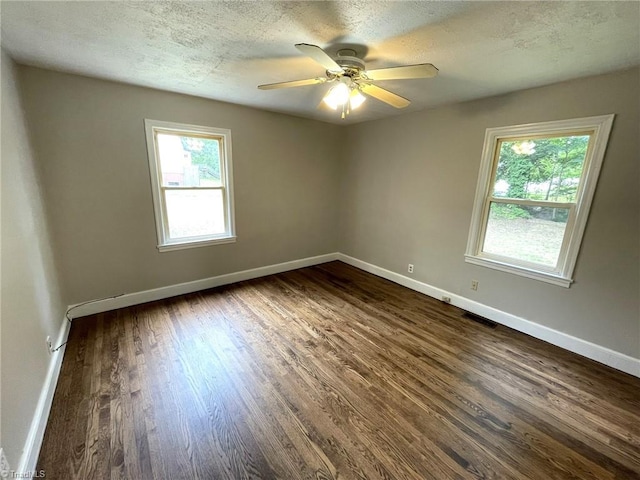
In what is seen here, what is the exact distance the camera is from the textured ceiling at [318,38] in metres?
1.41

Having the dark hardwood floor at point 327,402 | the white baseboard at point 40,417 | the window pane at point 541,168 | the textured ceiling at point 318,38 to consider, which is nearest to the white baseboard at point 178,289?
the dark hardwood floor at point 327,402

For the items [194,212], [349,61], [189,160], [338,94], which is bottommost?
[194,212]

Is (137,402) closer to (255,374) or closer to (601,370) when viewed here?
(255,374)

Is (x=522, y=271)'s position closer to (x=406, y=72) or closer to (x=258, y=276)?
(x=406, y=72)

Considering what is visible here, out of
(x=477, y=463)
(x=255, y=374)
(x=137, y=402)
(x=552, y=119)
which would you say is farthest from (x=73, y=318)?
(x=552, y=119)

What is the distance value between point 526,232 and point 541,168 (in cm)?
63

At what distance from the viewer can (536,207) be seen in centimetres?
261

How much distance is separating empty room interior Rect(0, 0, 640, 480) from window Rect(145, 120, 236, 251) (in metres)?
0.03

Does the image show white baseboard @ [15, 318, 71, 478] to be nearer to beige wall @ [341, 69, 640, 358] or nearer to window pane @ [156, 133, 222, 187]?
window pane @ [156, 133, 222, 187]

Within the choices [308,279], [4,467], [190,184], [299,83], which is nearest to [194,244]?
[190,184]

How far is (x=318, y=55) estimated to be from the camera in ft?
5.02

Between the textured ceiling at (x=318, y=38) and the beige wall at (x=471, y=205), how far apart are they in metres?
0.29

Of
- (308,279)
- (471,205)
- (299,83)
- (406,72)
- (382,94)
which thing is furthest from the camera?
(308,279)

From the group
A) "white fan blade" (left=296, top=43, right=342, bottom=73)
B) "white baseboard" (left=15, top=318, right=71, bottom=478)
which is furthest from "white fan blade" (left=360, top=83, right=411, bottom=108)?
"white baseboard" (left=15, top=318, right=71, bottom=478)
